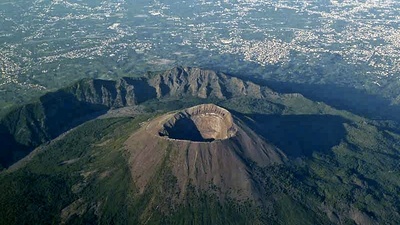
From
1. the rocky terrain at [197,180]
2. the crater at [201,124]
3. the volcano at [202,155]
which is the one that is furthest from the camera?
the crater at [201,124]

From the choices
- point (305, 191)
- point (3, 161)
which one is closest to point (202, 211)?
point (305, 191)

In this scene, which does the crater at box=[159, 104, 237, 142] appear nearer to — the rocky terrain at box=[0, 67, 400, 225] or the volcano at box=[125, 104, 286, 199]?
the volcano at box=[125, 104, 286, 199]

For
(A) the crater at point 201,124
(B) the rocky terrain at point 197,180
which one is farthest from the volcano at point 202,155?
(B) the rocky terrain at point 197,180

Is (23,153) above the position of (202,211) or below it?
below

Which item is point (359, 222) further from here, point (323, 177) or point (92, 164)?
point (92, 164)

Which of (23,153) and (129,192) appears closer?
(129,192)

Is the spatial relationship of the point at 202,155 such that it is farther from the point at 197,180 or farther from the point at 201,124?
the point at 201,124

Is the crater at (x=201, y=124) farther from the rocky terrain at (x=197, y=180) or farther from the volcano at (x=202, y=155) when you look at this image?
the rocky terrain at (x=197, y=180)
